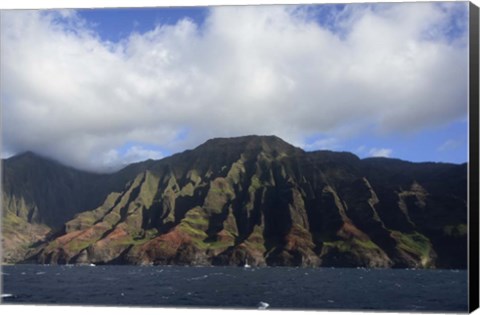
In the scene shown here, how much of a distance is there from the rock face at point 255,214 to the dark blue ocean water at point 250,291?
64.1 feet

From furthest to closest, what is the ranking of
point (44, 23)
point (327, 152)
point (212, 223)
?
point (212, 223), point (327, 152), point (44, 23)

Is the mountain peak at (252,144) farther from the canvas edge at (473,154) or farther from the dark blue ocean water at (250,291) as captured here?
the canvas edge at (473,154)

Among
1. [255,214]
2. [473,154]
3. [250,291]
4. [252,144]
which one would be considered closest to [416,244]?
[252,144]

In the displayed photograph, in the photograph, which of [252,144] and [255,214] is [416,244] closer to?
[252,144]

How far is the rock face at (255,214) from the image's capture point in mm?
125375

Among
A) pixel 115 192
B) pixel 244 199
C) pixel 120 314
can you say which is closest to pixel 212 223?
pixel 244 199

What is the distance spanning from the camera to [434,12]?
2753 inches

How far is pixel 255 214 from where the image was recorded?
14188 cm

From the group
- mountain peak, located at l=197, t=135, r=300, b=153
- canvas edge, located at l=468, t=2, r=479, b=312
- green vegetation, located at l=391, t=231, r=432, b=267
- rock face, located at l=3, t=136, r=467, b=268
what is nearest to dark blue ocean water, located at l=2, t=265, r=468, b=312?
green vegetation, located at l=391, t=231, r=432, b=267

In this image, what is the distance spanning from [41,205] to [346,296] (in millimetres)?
81045

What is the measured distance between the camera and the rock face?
125375mm

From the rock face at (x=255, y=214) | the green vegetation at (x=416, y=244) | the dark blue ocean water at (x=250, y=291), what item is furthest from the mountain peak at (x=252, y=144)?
the green vegetation at (x=416, y=244)

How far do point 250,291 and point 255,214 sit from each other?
202 feet

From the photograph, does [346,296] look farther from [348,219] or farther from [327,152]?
[348,219]
